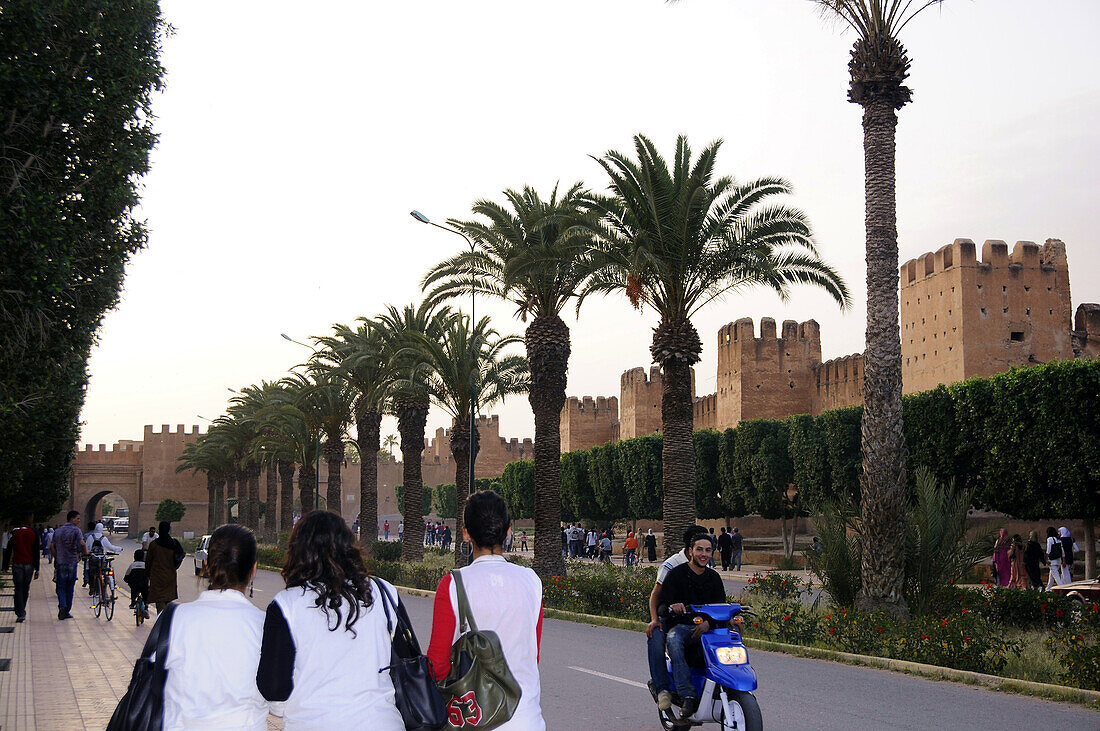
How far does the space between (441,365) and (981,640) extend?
63.7 feet

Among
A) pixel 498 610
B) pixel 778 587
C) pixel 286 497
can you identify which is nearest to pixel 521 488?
pixel 286 497

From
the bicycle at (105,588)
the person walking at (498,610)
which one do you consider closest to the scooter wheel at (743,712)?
the person walking at (498,610)

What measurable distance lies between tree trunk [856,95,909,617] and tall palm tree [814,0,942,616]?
1 cm

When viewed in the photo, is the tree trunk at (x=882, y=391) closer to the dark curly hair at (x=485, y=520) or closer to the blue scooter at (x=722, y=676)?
the blue scooter at (x=722, y=676)

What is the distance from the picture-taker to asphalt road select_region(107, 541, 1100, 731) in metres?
8.41

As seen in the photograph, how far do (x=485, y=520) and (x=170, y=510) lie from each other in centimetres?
9334

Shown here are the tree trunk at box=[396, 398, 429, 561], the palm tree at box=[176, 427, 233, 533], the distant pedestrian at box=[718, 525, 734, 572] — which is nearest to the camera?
the tree trunk at box=[396, 398, 429, 561]

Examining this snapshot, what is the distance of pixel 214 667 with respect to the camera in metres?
3.40

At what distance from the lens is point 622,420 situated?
7138 cm

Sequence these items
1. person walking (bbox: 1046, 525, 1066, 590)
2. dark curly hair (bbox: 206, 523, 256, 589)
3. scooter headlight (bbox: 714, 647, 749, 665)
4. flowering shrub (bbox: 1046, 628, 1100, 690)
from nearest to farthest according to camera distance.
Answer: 1. dark curly hair (bbox: 206, 523, 256, 589)
2. scooter headlight (bbox: 714, 647, 749, 665)
3. flowering shrub (bbox: 1046, 628, 1100, 690)
4. person walking (bbox: 1046, 525, 1066, 590)

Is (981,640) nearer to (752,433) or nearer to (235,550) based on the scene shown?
(235,550)

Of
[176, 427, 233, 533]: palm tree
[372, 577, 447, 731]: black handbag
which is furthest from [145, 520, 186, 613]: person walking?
[176, 427, 233, 533]: palm tree

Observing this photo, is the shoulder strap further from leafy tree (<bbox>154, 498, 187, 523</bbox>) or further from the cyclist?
leafy tree (<bbox>154, 498, 187, 523</bbox>)

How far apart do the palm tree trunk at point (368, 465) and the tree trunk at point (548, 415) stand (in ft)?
38.5
